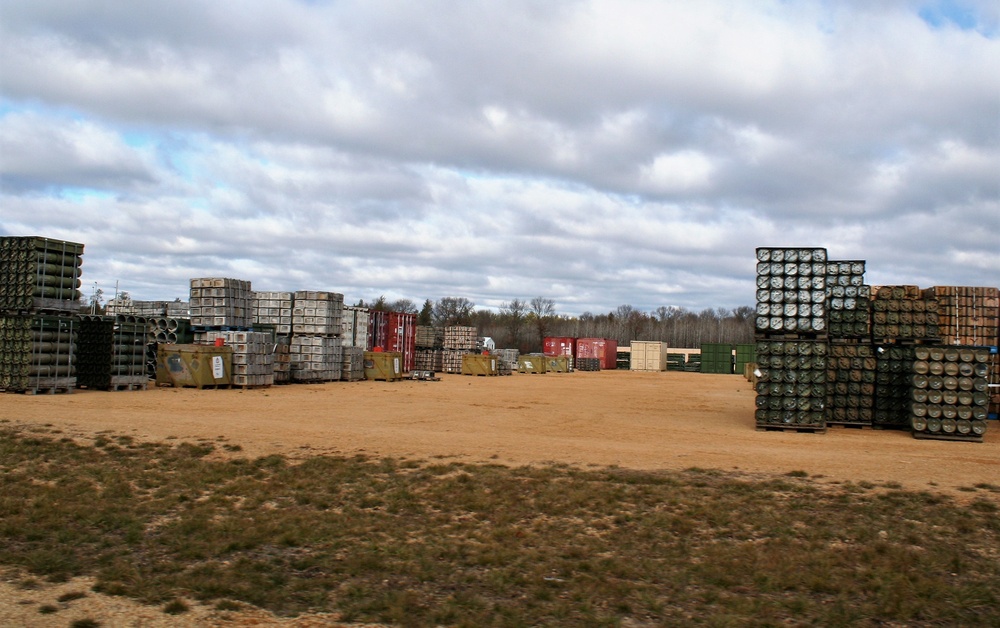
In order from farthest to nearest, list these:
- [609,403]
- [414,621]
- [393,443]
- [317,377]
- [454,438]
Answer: [317,377]
[609,403]
[454,438]
[393,443]
[414,621]

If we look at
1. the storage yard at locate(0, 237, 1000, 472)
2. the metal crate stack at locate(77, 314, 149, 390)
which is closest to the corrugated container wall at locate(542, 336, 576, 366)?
the storage yard at locate(0, 237, 1000, 472)

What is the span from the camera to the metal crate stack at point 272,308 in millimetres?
35219

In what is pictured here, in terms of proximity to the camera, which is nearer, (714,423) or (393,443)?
(393,443)

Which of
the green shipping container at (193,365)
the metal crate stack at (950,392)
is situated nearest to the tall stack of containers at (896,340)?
the metal crate stack at (950,392)

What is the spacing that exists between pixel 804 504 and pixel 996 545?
7.13 feet

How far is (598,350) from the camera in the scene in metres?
82.0

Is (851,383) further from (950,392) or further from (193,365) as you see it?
(193,365)

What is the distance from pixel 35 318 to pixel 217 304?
786 centimetres

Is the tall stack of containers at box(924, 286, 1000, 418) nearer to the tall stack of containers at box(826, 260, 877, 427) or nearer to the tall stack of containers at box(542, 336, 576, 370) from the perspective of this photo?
the tall stack of containers at box(826, 260, 877, 427)

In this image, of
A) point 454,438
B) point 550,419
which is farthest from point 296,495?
point 550,419

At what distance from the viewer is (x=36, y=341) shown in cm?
2408

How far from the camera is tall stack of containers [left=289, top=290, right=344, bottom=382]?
34594 mm

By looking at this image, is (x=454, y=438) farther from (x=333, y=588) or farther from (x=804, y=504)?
(x=333, y=588)

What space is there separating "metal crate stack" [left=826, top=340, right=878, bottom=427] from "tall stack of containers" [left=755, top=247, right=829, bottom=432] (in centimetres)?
88
